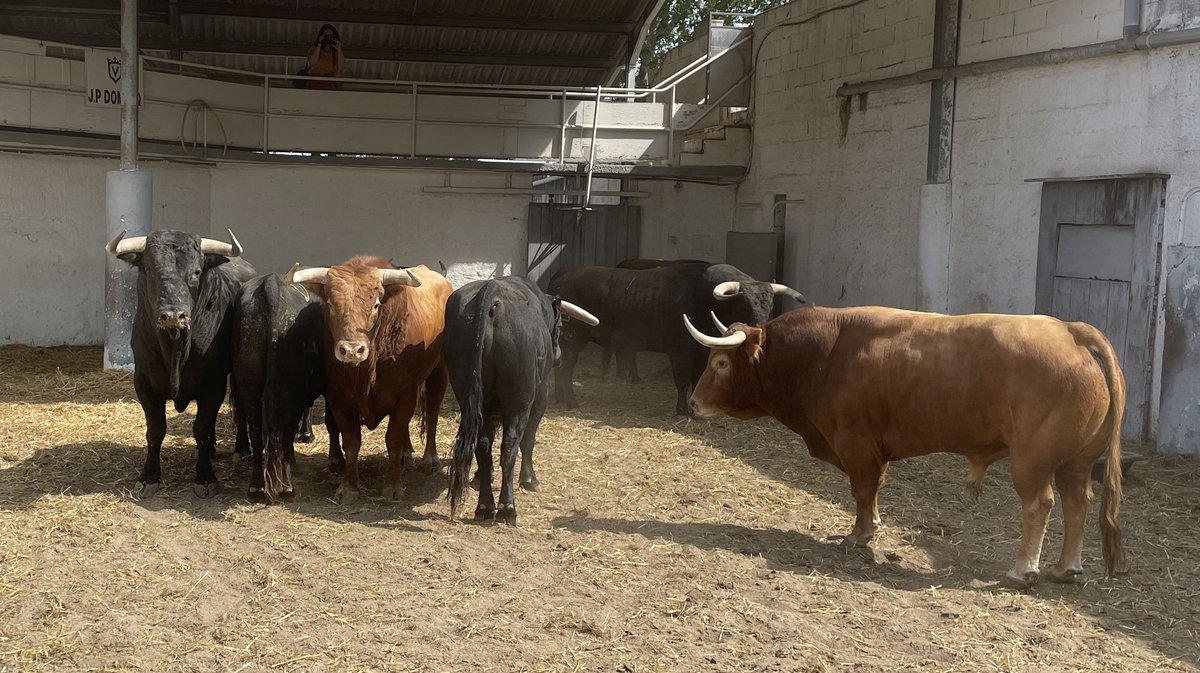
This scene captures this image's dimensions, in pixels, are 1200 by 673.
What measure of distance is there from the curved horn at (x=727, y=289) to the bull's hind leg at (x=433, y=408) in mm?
3165

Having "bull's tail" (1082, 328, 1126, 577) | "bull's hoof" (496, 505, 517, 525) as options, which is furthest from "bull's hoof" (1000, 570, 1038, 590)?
"bull's hoof" (496, 505, 517, 525)

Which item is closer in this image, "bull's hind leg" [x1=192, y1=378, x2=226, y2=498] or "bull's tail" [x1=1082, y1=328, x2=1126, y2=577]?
"bull's tail" [x1=1082, y1=328, x2=1126, y2=577]

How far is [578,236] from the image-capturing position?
16000 mm

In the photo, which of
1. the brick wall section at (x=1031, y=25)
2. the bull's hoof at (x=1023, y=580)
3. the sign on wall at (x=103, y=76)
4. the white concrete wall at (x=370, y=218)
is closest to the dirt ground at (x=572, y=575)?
the bull's hoof at (x=1023, y=580)

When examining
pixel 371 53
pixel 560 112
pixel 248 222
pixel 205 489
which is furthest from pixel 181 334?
pixel 371 53

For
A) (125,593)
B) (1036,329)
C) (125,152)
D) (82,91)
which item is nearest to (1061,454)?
(1036,329)

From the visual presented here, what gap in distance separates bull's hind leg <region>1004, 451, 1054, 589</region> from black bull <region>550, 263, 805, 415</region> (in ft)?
16.4

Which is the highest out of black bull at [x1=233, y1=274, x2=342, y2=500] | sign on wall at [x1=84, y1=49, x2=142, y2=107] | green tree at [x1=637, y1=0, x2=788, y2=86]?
green tree at [x1=637, y1=0, x2=788, y2=86]

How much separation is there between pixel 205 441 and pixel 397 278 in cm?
157

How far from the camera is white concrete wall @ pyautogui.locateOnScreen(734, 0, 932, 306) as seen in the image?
40.5ft

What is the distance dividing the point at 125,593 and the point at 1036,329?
454cm

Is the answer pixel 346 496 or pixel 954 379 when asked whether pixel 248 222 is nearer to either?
pixel 346 496

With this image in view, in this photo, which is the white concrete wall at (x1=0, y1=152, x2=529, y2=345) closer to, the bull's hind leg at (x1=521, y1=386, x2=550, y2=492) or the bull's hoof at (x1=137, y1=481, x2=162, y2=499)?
the bull's hoof at (x1=137, y1=481, x2=162, y2=499)

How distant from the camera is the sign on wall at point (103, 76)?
12.9m
